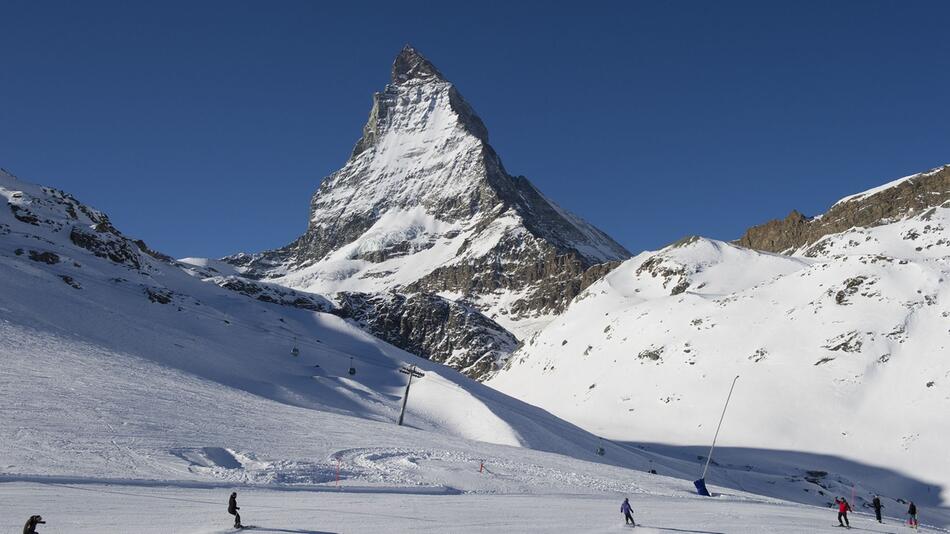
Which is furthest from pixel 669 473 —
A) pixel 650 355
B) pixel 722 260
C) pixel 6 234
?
pixel 722 260

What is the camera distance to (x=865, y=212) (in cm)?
14362

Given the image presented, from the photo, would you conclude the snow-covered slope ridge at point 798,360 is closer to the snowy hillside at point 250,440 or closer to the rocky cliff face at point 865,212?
the rocky cliff face at point 865,212

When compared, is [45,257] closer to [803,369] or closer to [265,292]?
[265,292]

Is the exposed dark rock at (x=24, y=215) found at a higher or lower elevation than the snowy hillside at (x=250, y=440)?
higher

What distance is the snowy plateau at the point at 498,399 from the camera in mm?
24406

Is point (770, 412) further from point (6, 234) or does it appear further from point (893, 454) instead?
point (6, 234)

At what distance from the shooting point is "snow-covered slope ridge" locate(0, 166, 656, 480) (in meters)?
28.8

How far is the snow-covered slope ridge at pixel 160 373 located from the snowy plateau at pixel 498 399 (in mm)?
306

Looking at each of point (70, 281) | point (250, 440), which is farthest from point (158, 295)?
point (250, 440)

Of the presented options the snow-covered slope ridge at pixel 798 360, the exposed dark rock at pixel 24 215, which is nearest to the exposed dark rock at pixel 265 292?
the snow-covered slope ridge at pixel 798 360

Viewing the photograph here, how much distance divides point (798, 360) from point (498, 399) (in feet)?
158

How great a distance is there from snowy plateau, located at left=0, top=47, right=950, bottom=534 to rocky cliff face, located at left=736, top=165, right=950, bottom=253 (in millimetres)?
710

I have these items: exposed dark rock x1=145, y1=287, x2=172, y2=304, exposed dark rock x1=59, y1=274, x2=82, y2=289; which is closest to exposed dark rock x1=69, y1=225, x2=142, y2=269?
exposed dark rock x1=145, y1=287, x2=172, y2=304

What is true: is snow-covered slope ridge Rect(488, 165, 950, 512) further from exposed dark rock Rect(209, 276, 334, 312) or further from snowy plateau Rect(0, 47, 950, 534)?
exposed dark rock Rect(209, 276, 334, 312)
